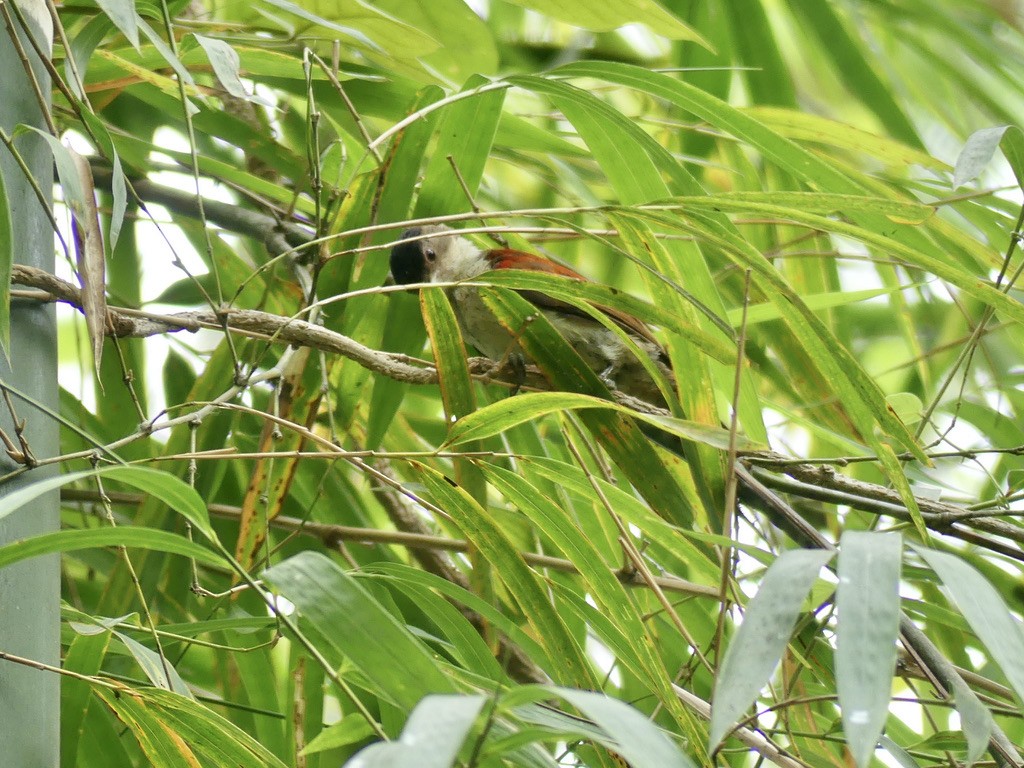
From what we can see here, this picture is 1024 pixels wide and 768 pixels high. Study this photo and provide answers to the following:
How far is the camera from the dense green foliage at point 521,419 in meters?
0.90

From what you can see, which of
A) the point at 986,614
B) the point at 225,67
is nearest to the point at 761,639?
the point at 986,614

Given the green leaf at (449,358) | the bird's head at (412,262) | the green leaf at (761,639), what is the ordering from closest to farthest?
the green leaf at (761,639) < the green leaf at (449,358) < the bird's head at (412,262)

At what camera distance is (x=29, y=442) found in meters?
1.12

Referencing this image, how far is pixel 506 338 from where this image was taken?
7.92ft

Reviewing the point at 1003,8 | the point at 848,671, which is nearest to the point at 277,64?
the point at 848,671

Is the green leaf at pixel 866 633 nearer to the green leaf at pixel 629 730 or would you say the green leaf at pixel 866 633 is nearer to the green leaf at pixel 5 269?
the green leaf at pixel 629 730

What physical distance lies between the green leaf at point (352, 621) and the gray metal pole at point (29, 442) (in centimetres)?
44

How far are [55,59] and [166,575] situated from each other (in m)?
0.94

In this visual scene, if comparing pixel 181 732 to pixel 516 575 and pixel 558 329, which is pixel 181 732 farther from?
pixel 558 329

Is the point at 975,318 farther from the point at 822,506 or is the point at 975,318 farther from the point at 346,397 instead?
the point at 346,397

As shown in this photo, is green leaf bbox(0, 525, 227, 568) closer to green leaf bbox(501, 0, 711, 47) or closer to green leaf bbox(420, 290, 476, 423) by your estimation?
green leaf bbox(420, 290, 476, 423)

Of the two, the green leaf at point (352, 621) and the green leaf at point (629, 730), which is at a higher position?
the green leaf at point (629, 730)

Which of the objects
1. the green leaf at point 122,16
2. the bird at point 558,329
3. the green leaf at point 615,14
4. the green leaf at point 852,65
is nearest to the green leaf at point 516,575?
the green leaf at point 122,16

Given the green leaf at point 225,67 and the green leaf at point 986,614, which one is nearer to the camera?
the green leaf at point 986,614
